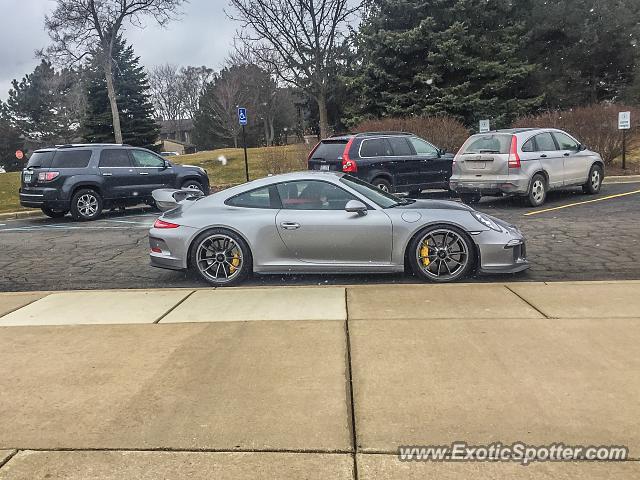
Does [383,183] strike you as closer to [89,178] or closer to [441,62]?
[89,178]

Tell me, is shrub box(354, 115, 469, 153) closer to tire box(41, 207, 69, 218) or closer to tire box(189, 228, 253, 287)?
tire box(41, 207, 69, 218)

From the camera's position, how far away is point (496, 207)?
472 inches

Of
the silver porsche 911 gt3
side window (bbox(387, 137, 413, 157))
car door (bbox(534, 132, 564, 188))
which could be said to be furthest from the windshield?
side window (bbox(387, 137, 413, 157))

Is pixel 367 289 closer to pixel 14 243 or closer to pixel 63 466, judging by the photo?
pixel 63 466

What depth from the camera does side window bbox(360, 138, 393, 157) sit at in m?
12.5

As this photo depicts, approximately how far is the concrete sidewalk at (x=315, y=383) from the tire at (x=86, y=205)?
7.98 metres

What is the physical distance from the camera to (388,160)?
12.7m

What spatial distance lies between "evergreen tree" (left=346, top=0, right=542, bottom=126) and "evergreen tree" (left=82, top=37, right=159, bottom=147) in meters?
22.9

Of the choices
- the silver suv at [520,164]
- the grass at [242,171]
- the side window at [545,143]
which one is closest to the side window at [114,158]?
the grass at [242,171]

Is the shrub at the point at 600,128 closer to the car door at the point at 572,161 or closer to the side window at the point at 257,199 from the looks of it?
the car door at the point at 572,161

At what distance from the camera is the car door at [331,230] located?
5.95 meters

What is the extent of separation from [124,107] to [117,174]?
34282 mm

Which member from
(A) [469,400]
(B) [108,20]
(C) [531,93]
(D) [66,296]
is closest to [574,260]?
(A) [469,400]

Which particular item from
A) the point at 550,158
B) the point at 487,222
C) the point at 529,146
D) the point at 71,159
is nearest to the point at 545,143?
the point at 550,158
